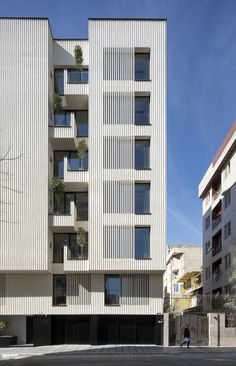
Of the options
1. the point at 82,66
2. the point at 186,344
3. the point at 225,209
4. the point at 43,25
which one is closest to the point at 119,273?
the point at 186,344

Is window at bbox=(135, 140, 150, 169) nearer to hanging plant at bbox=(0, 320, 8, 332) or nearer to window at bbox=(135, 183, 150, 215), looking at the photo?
window at bbox=(135, 183, 150, 215)

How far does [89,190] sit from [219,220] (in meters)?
32.4

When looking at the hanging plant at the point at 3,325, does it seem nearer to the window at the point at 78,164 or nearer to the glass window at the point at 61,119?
the window at the point at 78,164

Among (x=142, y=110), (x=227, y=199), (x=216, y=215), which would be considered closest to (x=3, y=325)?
(x=142, y=110)

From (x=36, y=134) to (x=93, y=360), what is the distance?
16758 millimetres

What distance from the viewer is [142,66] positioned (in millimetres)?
44781

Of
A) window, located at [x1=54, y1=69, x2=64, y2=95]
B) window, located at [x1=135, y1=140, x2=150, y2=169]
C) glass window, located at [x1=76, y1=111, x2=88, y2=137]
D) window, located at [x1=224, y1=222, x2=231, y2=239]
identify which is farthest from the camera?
window, located at [x1=224, y1=222, x2=231, y2=239]

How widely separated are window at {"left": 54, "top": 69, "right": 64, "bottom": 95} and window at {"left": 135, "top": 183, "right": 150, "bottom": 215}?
9662mm

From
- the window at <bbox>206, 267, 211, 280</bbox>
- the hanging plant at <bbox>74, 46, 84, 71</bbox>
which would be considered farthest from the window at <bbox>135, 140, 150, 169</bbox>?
the window at <bbox>206, 267, 211, 280</bbox>

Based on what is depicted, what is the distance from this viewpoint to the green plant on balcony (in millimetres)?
43219

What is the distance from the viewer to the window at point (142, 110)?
145 feet

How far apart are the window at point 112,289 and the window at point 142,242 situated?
2.50 m

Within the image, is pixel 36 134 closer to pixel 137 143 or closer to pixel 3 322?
pixel 137 143

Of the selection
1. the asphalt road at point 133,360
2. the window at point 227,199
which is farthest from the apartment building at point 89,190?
the window at point 227,199
